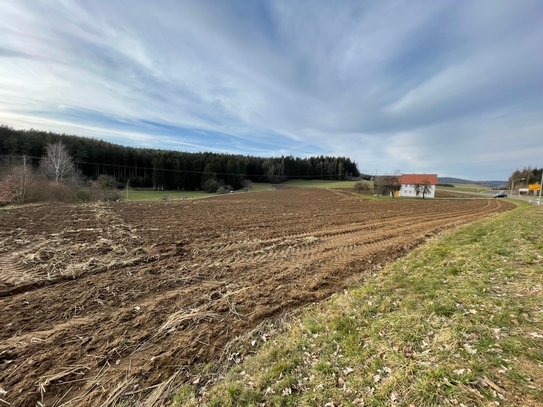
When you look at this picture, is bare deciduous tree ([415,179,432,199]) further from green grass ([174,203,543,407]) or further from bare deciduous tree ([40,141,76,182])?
bare deciduous tree ([40,141,76,182])

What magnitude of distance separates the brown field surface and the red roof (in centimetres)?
5466

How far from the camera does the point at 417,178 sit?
192ft

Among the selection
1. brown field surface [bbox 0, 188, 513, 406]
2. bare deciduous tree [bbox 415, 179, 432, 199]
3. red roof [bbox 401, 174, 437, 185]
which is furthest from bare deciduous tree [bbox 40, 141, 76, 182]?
red roof [bbox 401, 174, 437, 185]

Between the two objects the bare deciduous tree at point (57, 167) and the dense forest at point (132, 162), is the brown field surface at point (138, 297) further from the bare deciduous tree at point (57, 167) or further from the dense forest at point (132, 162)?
the dense forest at point (132, 162)

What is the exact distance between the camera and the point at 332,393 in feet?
9.23

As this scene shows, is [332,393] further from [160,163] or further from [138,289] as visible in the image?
[160,163]

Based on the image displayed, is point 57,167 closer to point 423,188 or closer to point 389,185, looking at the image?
point 389,185

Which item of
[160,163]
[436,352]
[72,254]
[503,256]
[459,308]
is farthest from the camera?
[160,163]

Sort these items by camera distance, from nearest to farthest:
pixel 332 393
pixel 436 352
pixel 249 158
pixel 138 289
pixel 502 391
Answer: pixel 502 391 < pixel 332 393 < pixel 436 352 < pixel 138 289 < pixel 249 158

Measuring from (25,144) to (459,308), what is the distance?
81.5 metres

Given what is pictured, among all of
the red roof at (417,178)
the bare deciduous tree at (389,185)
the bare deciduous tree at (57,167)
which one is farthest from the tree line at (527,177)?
the bare deciduous tree at (57,167)

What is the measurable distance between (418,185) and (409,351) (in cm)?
5910

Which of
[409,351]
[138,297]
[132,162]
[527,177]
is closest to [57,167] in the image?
[132,162]

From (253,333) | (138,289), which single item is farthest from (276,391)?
(138,289)
